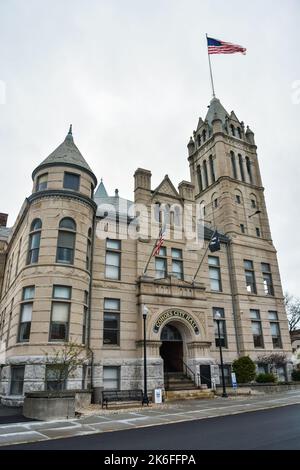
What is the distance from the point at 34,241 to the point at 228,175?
859 inches

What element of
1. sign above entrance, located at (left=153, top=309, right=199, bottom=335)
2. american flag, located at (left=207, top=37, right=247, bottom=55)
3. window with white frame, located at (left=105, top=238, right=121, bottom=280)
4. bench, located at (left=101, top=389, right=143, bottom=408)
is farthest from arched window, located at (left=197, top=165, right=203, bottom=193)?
bench, located at (left=101, top=389, right=143, bottom=408)

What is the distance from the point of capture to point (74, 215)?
2231cm

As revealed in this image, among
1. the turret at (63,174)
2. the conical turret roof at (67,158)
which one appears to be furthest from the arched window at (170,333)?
the conical turret roof at (67,158)

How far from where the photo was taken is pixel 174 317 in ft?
80.3

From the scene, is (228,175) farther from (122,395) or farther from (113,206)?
(122,395)

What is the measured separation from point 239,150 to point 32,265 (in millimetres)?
27607

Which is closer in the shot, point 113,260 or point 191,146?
point 113,260

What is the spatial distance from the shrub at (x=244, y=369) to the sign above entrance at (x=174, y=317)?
14.0ft

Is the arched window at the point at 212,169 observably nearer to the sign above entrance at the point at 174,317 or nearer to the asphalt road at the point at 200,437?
the sign above entrance at the point at 174,317

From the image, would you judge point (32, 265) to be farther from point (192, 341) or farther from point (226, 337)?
point (226, 337)

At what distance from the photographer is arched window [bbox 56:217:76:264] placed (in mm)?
21312

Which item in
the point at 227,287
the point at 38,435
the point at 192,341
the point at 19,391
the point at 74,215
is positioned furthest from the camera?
the point at 227,287

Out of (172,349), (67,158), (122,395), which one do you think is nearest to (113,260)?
(67,158)
